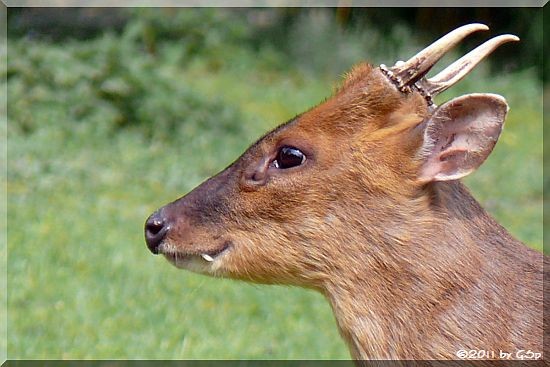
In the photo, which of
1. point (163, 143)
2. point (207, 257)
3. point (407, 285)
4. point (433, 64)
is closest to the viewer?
point (407, 285)

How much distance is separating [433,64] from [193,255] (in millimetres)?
1066

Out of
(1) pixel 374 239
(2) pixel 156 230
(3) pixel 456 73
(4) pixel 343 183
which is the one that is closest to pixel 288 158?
(4) pixel 343 183

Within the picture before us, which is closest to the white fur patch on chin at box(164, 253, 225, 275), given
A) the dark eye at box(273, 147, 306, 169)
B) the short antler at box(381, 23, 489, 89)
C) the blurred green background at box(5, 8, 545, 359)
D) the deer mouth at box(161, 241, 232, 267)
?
the deer mouth at box(161, 241, 232, 267)

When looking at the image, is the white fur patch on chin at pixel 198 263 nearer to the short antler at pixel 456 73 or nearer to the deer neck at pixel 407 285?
the deer neck at pixel 407 285

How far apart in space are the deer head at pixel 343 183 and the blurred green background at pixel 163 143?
1811mm

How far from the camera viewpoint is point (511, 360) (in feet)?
11.8

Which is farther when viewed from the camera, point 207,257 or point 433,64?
point 207,257

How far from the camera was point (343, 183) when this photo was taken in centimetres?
381

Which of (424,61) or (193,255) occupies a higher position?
(424,61)

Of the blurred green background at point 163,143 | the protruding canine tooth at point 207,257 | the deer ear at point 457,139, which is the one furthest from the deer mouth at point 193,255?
the blurred green background at point 163,143

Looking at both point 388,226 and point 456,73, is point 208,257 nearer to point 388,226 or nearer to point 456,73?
point 388,226

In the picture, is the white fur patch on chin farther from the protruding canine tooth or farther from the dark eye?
the dark eye

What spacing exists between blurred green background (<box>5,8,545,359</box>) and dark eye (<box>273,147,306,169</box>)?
1.87m

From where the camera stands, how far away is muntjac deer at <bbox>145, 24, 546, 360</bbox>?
12.0ft
